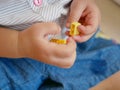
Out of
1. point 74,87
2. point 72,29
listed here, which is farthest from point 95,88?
point 72,29

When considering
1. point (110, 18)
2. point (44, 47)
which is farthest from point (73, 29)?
point (110, 18)

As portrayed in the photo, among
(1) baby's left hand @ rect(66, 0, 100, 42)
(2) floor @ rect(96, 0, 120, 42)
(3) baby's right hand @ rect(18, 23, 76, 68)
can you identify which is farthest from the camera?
(2) floor @ rect(96, 0, 120, 42)

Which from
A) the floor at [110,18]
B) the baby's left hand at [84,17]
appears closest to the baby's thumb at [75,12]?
the baby's left hand at [84,17]

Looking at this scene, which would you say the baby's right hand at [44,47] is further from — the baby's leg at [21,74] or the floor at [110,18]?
the floor at [110,18]

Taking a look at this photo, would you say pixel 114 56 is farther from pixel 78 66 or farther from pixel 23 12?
pixel 23 12

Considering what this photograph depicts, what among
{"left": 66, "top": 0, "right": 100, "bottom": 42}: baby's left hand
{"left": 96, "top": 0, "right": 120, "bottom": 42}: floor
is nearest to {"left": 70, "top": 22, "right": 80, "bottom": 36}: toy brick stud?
{"left": 66, "top": 0, "right": 100, "bottom": 42}: baby's left hand

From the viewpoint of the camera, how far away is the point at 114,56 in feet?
2.37

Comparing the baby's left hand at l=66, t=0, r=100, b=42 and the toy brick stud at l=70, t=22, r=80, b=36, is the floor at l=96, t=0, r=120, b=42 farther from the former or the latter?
the toy brick stud at l=70, t=22, r=80, b=36

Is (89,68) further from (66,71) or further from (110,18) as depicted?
(110,18)

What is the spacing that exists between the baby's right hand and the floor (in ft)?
1.14

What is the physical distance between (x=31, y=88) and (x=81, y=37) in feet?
0.52

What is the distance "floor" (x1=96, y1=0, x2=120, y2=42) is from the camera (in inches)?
34.7

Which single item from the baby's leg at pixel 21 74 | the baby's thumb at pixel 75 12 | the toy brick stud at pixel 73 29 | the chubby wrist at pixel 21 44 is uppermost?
the baby's thumb at pixel 75 12

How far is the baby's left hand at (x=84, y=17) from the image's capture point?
635mm
